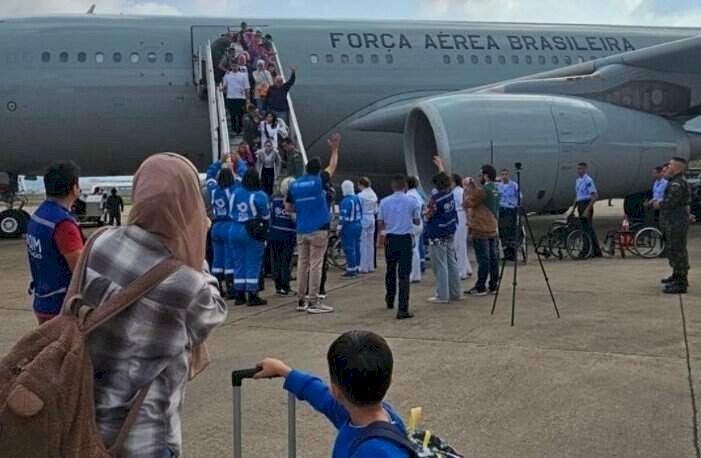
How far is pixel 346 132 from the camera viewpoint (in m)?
15.7

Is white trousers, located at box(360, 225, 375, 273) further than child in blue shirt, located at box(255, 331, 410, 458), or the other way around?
white trousers, located at box(360, 225, 375, 273)

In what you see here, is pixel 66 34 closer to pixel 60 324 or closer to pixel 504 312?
pixel 504 312

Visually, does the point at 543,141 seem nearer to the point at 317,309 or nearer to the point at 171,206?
the point at 317,309

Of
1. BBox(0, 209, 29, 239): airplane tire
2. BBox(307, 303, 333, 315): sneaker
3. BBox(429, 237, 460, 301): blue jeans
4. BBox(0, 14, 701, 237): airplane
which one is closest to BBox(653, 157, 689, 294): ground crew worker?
BBox(429, 237, 460, 301): blue jeans

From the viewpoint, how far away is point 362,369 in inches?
79.4

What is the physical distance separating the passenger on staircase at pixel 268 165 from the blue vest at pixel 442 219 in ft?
15.6

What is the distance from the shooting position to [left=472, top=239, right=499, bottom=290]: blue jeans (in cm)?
892

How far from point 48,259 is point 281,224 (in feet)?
17.5

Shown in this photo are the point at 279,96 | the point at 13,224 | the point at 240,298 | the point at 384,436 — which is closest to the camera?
the point at 384,436

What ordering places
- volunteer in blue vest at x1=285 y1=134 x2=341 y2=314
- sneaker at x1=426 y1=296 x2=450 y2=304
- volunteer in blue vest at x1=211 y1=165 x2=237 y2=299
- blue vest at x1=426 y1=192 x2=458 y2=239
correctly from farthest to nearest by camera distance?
1. volunteer in blue vest at x1=211 y1=165 x2=237 y2=299
2. sneaker at x1=426 y1=296 x2=450 y2=304
3. blue vest at x1=426 y1=192 x2=458 y2=239
4. volunteer in blue vest at x1=285 y1=134 x2=341 y2=314

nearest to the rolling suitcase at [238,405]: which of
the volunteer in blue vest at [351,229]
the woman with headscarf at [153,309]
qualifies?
the woman with headscarf at [153,309]

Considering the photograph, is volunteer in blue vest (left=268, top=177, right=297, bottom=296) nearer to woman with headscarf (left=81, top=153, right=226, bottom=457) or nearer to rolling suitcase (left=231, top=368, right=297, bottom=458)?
rolling suitcase (left=231, top=368, right=297, bottom=458)

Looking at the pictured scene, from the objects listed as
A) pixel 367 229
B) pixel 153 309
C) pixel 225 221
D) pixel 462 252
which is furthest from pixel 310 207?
pixel 153 309

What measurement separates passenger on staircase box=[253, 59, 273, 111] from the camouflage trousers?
25.6 ft
